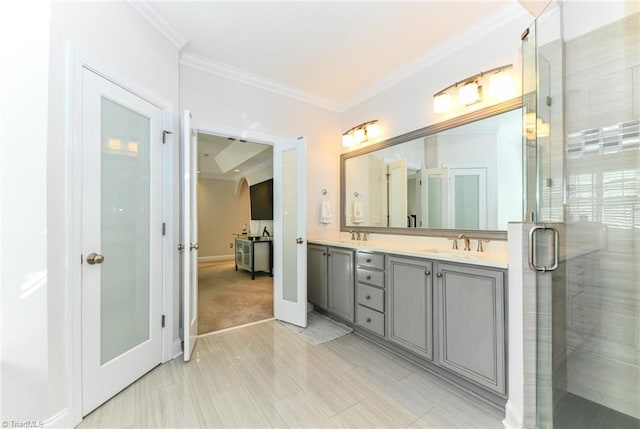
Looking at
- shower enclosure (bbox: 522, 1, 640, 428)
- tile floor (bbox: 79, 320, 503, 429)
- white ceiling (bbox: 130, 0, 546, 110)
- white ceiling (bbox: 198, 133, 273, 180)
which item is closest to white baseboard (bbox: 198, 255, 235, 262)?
white ceiling (bbox: 198, 133, 273, 180)

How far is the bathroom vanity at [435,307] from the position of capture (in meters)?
1.59

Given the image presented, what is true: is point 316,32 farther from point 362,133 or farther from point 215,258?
point 215,258

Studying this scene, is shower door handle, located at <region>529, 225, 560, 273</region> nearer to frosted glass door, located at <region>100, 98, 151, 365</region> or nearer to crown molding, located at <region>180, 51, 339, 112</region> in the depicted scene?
frosted glass door, located at <region>100, 98, 151, 365</region>

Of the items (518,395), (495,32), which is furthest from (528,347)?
(495,32)

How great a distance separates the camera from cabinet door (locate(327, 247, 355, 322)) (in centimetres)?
263

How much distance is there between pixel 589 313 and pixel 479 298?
61 centimetres

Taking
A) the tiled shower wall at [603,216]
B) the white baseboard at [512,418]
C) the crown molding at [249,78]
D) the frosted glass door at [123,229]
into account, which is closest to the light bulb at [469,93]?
the tiled shower wall at [603,216]

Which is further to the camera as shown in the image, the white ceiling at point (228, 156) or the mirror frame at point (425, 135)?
the white ceiling at point (228, 156)

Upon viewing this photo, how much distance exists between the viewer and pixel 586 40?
5.27 feet

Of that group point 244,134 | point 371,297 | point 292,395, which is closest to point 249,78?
point 244,134

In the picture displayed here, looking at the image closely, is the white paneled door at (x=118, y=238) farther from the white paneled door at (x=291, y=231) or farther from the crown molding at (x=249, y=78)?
the white paneled door at (x=291, y=231)

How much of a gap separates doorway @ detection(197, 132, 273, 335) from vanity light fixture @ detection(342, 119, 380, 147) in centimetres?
138

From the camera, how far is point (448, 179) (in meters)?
2.42

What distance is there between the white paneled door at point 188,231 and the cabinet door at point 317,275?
133cm
